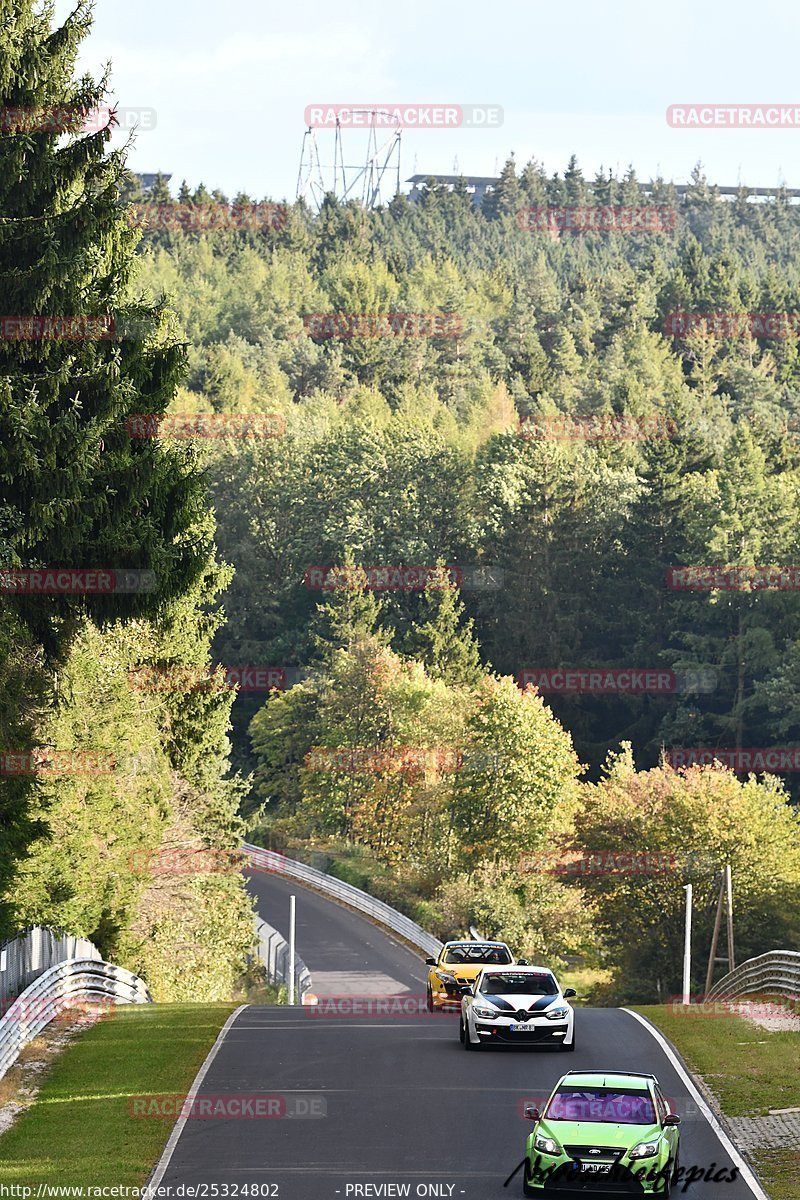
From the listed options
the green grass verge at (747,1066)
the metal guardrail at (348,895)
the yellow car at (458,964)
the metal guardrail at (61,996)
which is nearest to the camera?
the green grass verge at (747,1066)

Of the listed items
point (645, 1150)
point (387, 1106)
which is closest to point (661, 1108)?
point (645, 1150)

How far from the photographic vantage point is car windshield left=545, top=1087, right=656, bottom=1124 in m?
17.6

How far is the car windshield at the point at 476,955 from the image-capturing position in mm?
34031

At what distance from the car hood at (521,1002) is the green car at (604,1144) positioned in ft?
25.3

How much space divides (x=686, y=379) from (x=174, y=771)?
107 m

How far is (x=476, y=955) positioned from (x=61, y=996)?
8.72 metres

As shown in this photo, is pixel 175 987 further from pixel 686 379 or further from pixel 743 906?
pixel 686 379

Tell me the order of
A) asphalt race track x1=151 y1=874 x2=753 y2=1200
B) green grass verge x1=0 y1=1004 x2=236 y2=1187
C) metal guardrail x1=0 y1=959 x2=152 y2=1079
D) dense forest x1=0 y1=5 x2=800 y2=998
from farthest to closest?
dense forest x1=0 y1=5 x2=800 y2=998, metal guardrail x1=0 y1=959 x2=152 y2=1079, green grass verge x1=0 y1=1004 x2=236 y2=1187, asphalt race track x1=151 y1=874 x2=753 y2=1200

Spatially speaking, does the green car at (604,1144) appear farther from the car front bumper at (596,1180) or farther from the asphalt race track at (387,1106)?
the asphalt race track at (387,1106)

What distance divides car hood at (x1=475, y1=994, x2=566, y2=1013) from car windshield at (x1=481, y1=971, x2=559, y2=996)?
0.48ft

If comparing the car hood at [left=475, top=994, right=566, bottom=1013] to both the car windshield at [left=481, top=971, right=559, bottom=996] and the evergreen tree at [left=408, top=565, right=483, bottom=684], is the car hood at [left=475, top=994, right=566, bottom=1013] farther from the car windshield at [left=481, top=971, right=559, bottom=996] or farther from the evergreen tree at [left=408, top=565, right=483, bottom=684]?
the evergreen tree at [left=408, top=565, right=483, bottom=684]

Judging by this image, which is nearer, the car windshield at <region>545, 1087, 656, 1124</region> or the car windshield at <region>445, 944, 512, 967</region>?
the car windshield at <region>545, 1087, 656, 1124</region>

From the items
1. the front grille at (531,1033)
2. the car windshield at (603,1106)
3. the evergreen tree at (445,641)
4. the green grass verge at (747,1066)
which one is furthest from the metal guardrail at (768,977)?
the evergreen tree at (445,641)

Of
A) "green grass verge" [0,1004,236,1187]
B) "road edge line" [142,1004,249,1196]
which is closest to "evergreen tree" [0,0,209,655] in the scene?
"green grass verge" [0,1004,236,1187]
